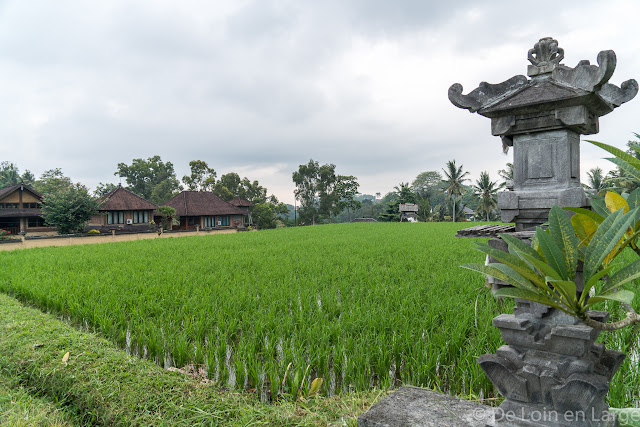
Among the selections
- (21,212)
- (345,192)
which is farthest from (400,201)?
(21,212)

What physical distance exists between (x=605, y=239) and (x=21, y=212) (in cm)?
2591

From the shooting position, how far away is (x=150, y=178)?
3706 cm

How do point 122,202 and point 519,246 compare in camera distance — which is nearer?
point 519,246

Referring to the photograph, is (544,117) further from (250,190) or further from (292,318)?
(250,190)

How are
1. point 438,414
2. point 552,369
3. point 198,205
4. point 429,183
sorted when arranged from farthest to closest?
point 429,183 < point 198,205 < point 438,414 < point 552,369

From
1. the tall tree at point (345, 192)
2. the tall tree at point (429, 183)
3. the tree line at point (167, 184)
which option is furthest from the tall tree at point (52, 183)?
the tall tree at point (429, 183)

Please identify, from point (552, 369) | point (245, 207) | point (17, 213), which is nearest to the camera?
point (552, 369)

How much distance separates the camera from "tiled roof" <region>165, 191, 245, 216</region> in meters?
25.8

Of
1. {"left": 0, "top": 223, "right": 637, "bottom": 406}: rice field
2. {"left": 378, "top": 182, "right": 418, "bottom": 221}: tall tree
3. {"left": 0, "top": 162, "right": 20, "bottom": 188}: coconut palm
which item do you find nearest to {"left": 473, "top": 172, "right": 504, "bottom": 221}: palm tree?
{"left": 378, "top": 182, "right": 418, "bottom": 221}: tall tree

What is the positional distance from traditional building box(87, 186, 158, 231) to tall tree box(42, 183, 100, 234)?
3373 mm

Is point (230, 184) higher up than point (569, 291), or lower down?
higher up

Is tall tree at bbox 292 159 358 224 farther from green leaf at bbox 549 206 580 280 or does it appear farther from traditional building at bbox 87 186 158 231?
green leaf at bbox 549 206 580 280

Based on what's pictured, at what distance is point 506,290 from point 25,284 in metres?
7.26

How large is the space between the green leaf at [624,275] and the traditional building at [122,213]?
24092mm
